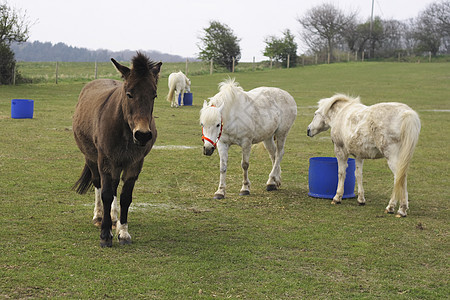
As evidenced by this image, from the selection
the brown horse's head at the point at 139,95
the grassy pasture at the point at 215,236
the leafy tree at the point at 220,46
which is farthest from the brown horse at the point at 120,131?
the leafy tree at the point at 220,46

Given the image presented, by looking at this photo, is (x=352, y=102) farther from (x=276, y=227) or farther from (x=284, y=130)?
(x=276, y=227)

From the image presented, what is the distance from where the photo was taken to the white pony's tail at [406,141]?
6688 mm

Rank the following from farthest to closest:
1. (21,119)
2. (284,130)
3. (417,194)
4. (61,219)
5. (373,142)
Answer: (21,119) < (284,130) < (417,194) < (373,142) < (61,219)

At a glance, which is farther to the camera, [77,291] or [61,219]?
[61,219]

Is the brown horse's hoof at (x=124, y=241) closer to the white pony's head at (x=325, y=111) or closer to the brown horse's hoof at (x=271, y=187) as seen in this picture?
the brown horse's hoof at (x=271, y=187)

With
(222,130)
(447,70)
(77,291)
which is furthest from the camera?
(447,70)

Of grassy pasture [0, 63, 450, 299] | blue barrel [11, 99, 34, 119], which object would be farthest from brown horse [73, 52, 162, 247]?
blue barrel [11, 99, 34, 119]

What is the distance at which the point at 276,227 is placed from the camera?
21.0ft

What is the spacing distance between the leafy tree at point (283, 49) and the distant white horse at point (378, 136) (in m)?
48.9

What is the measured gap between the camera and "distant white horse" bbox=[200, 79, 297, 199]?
7.50 meters

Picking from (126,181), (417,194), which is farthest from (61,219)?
(417,194)

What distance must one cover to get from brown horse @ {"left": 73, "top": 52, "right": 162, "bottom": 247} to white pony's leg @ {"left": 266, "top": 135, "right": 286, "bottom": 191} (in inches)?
134

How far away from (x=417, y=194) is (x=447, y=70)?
130 ft

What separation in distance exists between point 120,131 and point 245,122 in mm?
3337
